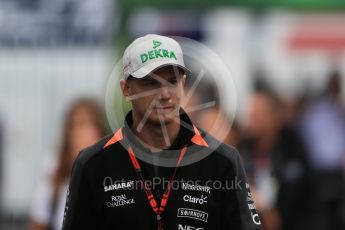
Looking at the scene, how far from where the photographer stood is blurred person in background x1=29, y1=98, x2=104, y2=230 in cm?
891

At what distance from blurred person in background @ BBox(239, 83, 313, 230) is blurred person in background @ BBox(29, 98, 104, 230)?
4.56 ft

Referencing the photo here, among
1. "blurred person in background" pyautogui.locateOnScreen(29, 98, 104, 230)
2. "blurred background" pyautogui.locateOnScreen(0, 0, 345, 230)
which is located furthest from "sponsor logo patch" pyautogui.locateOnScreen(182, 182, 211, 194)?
"blurred background" pyautogui.locateOnScreen(0, 0, 345, 230)

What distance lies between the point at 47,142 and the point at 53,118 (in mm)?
385

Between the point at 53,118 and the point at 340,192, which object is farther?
the point at 53,118

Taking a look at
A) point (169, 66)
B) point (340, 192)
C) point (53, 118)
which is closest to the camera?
point (169, 66)

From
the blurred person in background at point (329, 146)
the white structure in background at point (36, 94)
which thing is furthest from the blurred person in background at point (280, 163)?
the white structure in background at point (36, 94)

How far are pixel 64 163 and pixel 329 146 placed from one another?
5.36m

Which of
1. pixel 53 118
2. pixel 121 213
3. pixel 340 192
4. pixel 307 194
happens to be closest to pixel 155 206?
pixel 121 213

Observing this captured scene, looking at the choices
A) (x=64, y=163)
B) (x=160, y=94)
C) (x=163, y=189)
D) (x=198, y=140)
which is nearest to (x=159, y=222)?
(x=163, y=189)

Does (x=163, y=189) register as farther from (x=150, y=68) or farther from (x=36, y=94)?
(x=36, y=94)

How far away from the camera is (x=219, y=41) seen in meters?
17.9

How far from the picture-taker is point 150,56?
225 inches

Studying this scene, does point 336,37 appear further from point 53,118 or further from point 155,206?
point 155,206

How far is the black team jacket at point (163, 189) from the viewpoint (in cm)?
575
